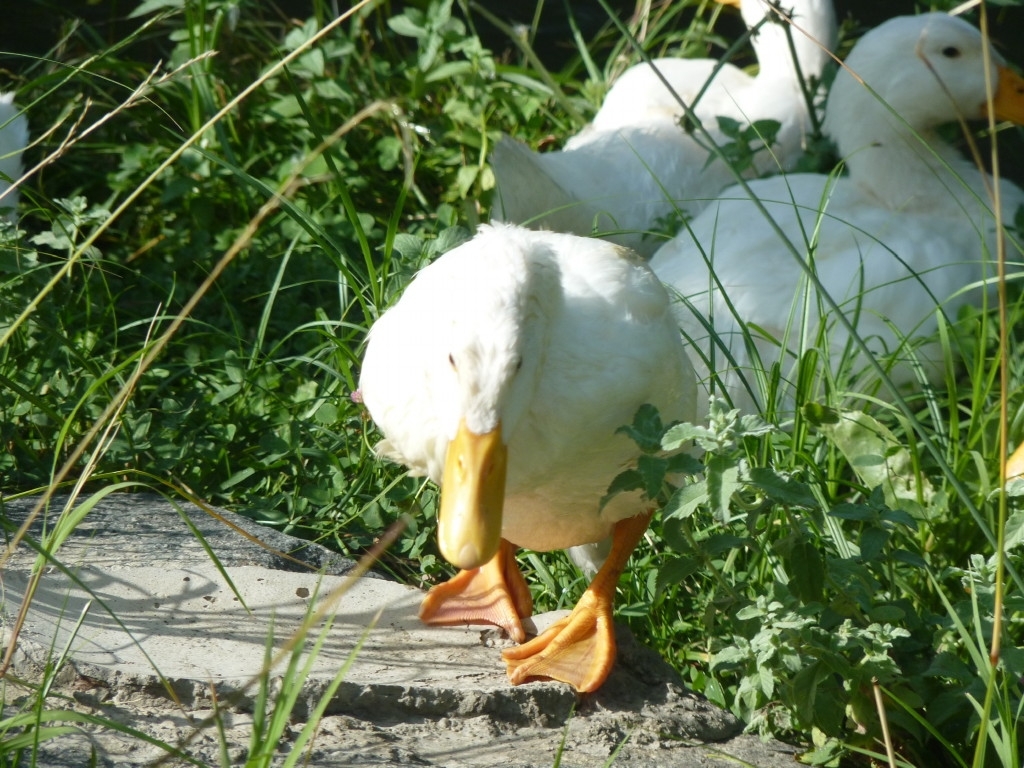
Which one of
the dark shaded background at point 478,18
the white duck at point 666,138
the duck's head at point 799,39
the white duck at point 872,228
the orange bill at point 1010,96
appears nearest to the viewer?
the white duck at point 872,228

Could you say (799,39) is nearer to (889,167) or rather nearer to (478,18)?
(889,167)

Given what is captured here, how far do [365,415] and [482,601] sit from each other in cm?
65

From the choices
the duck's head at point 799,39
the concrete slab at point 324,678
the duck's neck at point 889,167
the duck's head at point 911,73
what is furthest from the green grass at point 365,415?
the duck's head at point 911,73

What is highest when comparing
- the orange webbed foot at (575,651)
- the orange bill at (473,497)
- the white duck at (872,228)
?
the orange bill at (473,497)

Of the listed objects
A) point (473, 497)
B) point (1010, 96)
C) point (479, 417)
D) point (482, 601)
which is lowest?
point (482, 601)

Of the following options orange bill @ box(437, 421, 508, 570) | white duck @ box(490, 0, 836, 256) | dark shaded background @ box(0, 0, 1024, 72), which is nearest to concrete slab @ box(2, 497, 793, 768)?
orange bill @ box(437, 421, 508, 570)

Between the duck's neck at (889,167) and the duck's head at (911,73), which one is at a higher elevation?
the duck's head at (911,73)

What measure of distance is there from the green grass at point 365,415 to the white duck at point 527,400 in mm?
209

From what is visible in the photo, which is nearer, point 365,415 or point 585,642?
point 585,642

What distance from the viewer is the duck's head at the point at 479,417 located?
1.85 meters

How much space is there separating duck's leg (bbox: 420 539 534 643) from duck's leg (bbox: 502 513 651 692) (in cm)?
13

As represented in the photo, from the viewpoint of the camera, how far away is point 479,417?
1.87m

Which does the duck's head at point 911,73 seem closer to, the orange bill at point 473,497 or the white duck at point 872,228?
the white duck at point 872,228

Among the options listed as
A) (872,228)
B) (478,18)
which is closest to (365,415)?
(872,228)
